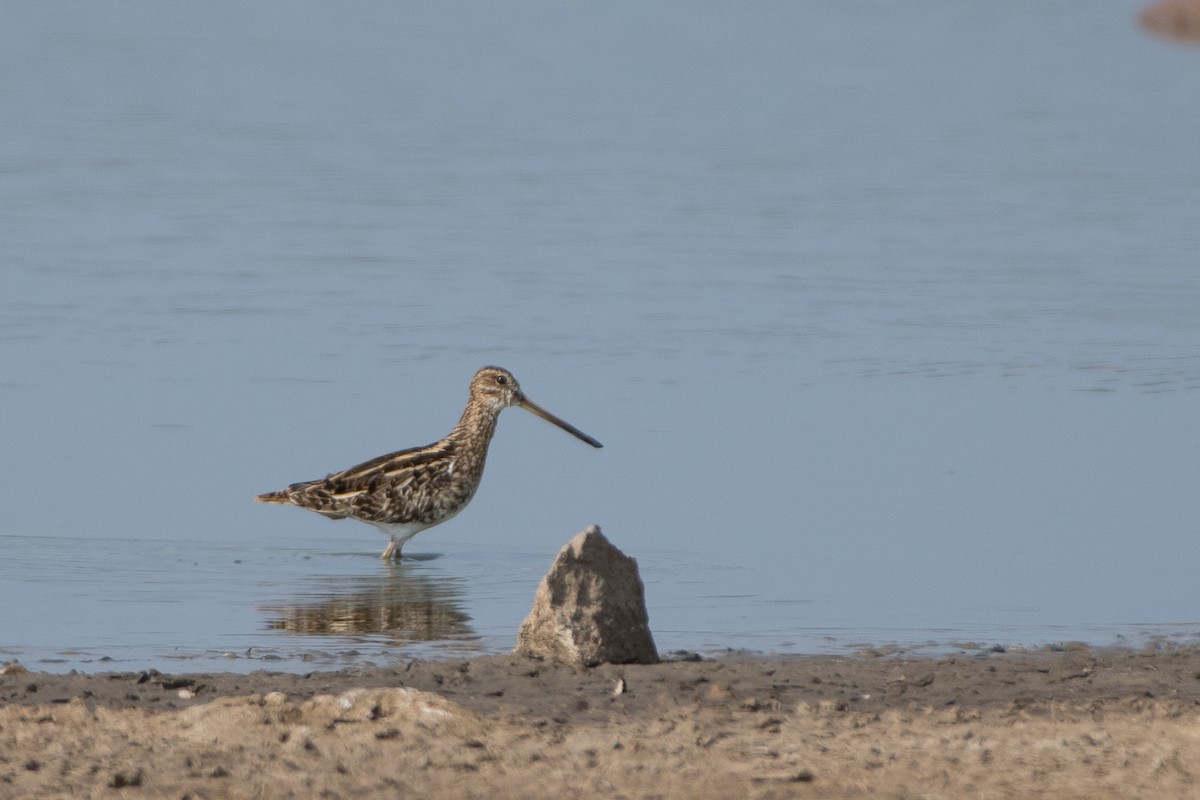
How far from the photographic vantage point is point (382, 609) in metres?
10.6

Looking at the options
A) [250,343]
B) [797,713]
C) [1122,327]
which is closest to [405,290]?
[250,343]

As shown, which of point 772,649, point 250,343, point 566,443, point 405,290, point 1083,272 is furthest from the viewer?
point 1083,272

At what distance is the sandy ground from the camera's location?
276 inches

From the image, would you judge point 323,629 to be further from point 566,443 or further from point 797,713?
point 566,443

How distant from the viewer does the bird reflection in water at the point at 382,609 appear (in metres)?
10.1

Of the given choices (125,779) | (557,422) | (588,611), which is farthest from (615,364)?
(125,779)

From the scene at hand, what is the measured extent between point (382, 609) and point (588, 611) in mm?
2129

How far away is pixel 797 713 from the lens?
789 centimetres

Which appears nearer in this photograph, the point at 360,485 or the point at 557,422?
the point at 360,485

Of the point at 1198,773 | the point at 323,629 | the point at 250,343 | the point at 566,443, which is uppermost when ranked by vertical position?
the point at 250,343

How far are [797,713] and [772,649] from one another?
6.05 ft

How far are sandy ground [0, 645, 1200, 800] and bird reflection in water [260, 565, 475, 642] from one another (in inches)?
55.1

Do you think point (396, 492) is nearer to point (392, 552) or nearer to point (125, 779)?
→ point (392, 552)

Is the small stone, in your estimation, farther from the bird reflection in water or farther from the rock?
the bird reflection in water
